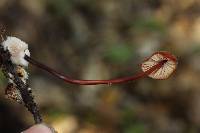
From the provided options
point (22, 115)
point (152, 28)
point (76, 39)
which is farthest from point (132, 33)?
point (22, 115)

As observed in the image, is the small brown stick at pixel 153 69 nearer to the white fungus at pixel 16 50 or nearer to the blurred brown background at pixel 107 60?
the white fungus at pixel 16 50

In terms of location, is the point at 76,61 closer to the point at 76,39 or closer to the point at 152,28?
the point at 76,39

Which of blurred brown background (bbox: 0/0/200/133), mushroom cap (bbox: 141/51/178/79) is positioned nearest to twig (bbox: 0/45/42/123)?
mushroom cap (bbox: 141/51/178/79)

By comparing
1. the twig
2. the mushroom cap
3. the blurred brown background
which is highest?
the blurred brown background

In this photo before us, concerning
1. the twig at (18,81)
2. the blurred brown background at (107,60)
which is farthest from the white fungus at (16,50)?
the blurred brown background at (107,60)

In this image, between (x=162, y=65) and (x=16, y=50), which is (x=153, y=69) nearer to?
(x=162, y=65)

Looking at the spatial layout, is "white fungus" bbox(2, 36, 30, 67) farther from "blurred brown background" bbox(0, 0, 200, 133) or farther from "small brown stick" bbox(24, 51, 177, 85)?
"blurred brown background" bbox(0, 0, 200, 133)

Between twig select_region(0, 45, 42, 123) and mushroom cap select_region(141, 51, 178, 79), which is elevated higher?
mushroom cap select_region(141, 51, 178, 79)
